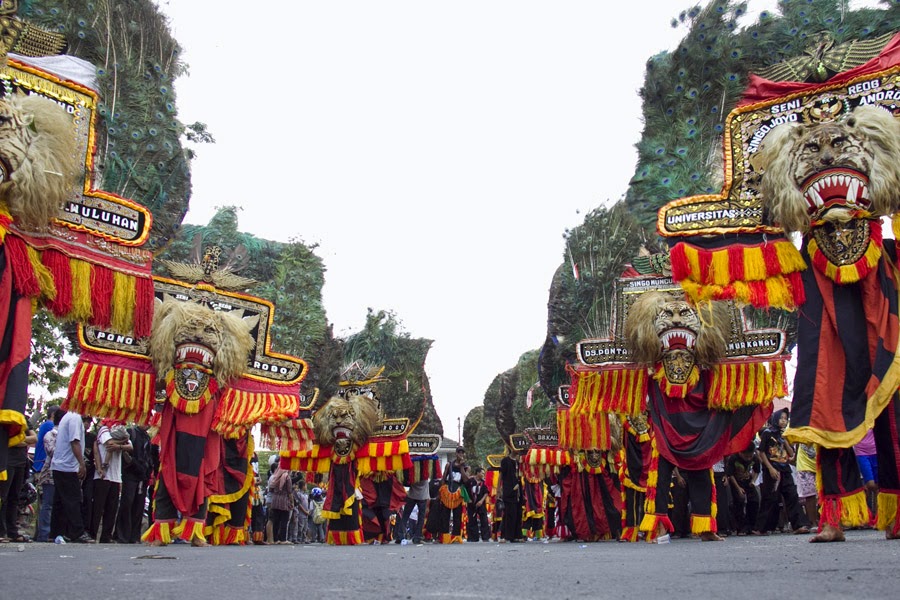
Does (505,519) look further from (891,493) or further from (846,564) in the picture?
(846,564)

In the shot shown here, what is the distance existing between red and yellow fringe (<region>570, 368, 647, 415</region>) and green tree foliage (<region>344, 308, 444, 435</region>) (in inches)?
318

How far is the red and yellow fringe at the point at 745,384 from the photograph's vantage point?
897 centimetres

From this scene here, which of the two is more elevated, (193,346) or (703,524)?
(193,346)

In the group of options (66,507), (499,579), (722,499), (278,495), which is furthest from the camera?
(278,495)

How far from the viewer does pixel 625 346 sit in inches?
396

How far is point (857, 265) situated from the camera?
5738 millimetres

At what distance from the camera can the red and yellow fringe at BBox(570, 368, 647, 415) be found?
1001 cm

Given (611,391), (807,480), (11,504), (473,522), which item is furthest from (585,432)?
(11,504)

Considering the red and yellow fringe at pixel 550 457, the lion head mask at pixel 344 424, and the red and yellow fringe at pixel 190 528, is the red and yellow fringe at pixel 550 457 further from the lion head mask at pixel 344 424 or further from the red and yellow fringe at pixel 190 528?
the red and yellow fringe at pixel 190 528

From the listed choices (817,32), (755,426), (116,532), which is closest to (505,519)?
(116,532)

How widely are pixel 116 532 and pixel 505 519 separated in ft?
25.0

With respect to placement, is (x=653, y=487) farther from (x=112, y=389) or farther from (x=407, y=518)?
(x=407, y=518)

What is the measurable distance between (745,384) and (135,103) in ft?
20.4

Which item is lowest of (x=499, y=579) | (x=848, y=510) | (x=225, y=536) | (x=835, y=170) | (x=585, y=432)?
(x=225, y=536)
